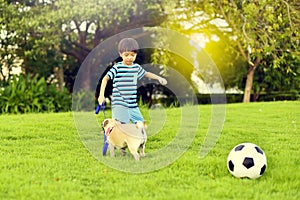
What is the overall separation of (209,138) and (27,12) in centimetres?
1257

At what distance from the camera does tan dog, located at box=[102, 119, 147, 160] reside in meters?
5.10

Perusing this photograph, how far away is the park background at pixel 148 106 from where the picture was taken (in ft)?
13.9

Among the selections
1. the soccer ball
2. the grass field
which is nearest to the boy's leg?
the grass field

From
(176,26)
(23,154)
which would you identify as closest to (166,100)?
(176,26)

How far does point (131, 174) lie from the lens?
4.64m

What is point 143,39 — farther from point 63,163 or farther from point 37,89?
point 63,163

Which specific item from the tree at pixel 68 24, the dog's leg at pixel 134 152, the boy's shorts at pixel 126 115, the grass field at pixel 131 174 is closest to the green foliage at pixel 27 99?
the tree at pixel 68 24

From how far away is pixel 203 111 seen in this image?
1148cm

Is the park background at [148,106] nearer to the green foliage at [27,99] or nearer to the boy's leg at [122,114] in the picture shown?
the green foliage at [27,99]

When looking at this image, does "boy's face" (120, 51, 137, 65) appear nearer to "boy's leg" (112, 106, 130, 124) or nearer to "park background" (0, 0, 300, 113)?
"boy's leg" (112, 106, 130, 124)

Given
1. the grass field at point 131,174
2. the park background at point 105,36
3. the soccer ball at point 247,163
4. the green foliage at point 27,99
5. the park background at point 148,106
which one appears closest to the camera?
the grass field at point 131,174

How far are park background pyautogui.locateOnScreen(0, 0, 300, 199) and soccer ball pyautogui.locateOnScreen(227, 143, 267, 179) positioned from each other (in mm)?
85

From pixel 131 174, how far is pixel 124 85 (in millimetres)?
1128

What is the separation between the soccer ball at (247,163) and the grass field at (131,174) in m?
0.08
